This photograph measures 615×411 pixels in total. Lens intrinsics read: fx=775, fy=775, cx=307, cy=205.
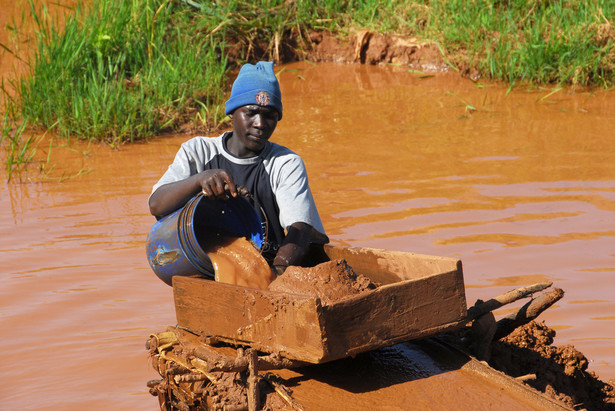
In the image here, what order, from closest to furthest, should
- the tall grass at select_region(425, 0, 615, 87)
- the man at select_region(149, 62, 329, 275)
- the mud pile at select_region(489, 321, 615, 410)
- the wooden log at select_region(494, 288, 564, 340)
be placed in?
the wooden log at select_region(494, 288, 564, 340)
the mud pile at select_region(489, 321, 615, 410)
the man at select_region(149, 62, 329, 275)
the tall grass at select_region(425, 0, 615, 87)

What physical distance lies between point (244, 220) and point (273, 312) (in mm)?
953

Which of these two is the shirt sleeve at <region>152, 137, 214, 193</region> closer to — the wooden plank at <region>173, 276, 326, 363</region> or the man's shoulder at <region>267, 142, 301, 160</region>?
the man's shoulder at <region>267, 142, 301, 160</region>

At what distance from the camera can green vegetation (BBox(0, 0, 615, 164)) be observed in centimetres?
709

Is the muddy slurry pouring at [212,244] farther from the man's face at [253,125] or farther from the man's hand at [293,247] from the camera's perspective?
the man's face at [253,125]

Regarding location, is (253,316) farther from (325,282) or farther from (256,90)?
(256,90)

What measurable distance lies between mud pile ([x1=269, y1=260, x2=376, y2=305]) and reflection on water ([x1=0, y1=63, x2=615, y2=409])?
1.17 meters

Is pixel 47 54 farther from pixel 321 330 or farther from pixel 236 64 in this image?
pixel 321 330

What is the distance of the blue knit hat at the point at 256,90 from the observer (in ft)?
11.0

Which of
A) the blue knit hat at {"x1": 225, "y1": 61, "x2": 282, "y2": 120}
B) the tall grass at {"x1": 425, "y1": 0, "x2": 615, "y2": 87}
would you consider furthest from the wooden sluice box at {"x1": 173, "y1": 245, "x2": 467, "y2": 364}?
the tall grass at {"x1": 425, "y1": 0, "x2": 615, "y2": 87}

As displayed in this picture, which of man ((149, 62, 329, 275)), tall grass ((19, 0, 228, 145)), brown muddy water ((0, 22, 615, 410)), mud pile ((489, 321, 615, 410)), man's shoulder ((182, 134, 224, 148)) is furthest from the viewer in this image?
tall grass ((19, 0, 228, 145))

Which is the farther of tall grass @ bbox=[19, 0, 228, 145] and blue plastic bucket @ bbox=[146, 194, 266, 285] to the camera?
tall grass @ bbox=[19, 0, 228, 145]

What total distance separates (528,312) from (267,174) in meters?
1.26

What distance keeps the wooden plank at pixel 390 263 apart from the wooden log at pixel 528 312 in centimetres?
41

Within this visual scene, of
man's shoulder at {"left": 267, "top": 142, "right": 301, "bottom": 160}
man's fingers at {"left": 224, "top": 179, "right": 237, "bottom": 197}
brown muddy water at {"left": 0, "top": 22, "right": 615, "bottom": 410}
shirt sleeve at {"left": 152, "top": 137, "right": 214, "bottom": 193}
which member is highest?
man's fingers at {"left": 224, "top": 179, "right": 237, "bottom": 197}
